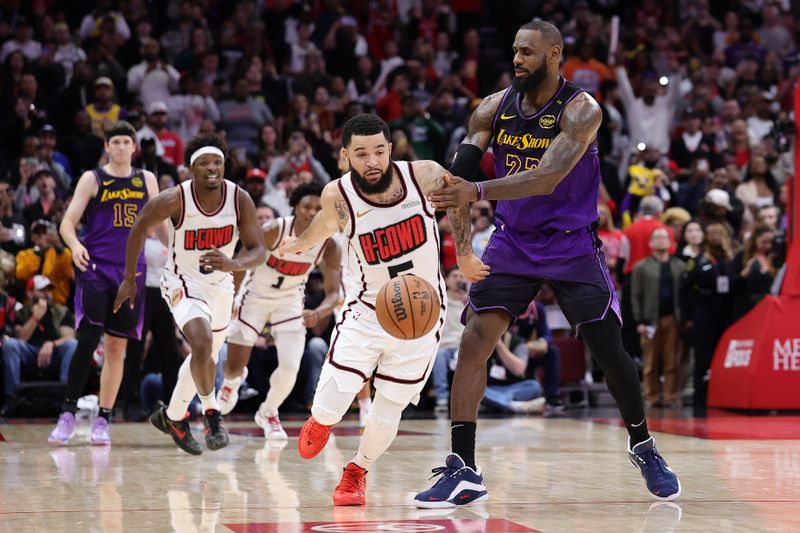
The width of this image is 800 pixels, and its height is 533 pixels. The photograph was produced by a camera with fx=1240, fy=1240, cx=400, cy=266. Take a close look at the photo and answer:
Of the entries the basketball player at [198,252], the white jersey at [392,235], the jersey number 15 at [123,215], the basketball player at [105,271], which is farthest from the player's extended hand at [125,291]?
the white jersey at [392,235]

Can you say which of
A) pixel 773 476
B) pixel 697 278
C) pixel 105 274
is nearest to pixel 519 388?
pixel 697 278

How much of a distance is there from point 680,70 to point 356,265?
42.4 feet

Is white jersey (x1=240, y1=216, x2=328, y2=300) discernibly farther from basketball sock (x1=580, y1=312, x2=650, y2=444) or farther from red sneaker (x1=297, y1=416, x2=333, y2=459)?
basketball sock (x1=580, y1=312, x2=650, y2=444)

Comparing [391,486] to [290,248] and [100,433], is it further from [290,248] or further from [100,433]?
[100,433]

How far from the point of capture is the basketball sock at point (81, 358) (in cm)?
881

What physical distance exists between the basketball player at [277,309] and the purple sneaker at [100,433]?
93cm

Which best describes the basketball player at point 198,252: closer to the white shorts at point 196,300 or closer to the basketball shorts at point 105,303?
the white shorts at point 196,300

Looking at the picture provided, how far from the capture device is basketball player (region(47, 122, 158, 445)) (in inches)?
348

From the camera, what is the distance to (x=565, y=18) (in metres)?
19.4

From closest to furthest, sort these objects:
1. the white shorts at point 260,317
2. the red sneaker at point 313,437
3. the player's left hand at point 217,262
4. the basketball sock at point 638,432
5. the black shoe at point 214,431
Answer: the red sneaker at point 313,437
the basketball sock at point 638,432
the player's left hand at point 217,262
the black shoe at point 214,431
the white shorts at point 260,317

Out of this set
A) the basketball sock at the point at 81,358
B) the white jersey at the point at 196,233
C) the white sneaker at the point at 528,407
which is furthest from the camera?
the white sneaker at the point at 528,407

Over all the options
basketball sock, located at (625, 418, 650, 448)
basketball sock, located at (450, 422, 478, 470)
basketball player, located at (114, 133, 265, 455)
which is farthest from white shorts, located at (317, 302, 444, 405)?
basketball player, located at (114, 133, 265, 455)

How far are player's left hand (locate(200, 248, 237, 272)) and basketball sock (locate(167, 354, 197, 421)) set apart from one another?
73 cm

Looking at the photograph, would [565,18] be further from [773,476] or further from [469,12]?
[773,476]
